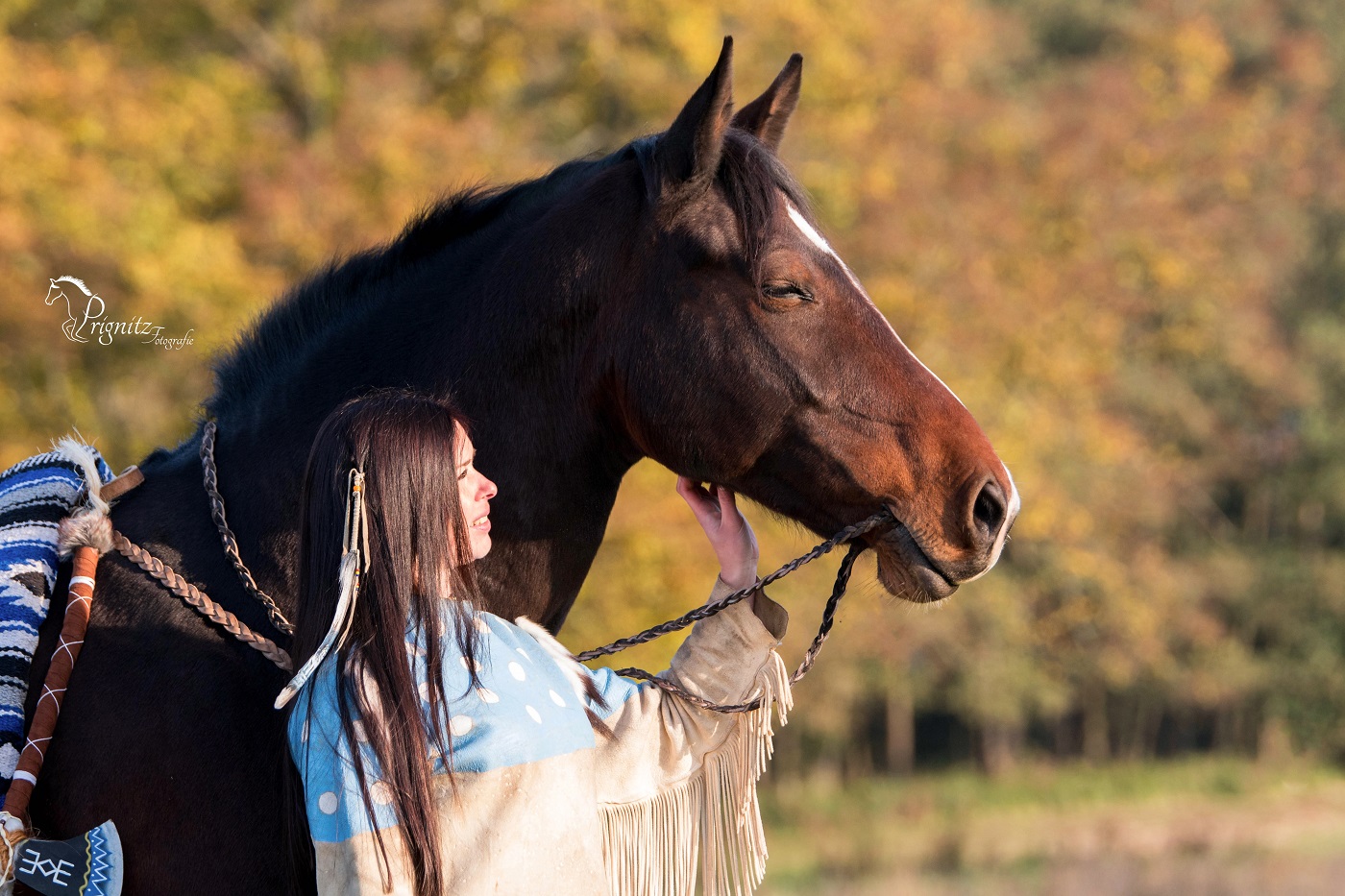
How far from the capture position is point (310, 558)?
2.02 metres

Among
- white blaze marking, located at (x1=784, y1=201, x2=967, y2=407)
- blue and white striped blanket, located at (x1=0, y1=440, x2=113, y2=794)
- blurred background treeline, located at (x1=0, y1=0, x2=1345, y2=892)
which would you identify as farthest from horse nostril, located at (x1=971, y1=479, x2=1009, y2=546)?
blue and white striped blanket, located at (x1=0, y1=440, x2=113, y2=794)

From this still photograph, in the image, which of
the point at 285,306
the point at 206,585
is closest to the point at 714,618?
the point at 206,585

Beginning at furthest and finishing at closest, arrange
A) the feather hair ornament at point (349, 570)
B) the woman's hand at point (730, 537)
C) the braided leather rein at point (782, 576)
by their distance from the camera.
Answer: the woman's hand at point (730, 537), the braided leather rein at point (782, 576), the feather hair ornament at point (349, 570)

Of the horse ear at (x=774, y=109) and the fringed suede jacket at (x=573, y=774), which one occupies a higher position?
the horse ear at (x=774, y=109)

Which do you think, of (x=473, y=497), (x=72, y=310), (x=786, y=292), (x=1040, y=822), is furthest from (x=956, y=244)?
(x=473, y=497)

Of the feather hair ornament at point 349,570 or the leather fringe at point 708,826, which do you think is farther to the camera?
the leather fringe at point 708,826

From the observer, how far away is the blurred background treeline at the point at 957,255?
930cm

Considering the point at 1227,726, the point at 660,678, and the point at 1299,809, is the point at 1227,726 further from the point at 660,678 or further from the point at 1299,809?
the point at 660,678

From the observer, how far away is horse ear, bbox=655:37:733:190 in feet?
7.54

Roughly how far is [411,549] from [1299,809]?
76.0 ft

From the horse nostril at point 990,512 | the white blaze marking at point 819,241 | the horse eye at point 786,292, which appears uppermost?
the white blaze marking at point 819,241

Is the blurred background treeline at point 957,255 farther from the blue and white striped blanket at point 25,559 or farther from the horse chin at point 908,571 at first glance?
the blue and white striped blanket at point 25,559

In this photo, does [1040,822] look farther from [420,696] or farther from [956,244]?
[420,696]

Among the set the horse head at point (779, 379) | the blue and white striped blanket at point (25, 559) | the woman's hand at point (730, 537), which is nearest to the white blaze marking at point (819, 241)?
the horse head at point (779, 379)
